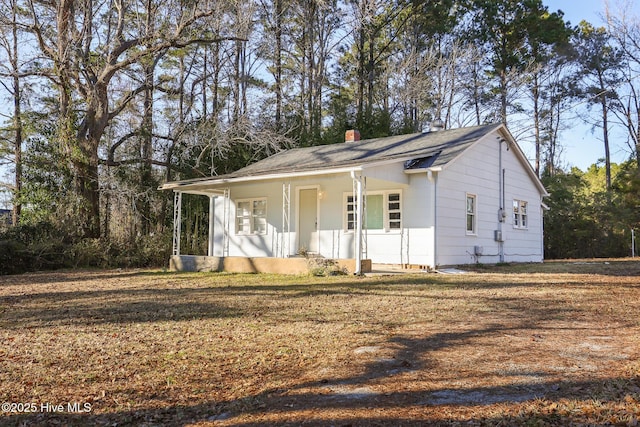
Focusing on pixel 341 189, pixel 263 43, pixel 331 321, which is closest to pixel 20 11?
pixel 263 43

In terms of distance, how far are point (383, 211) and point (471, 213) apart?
2.73 m

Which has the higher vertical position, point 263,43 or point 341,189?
point 263,43

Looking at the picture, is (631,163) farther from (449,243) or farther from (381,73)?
(449,243)

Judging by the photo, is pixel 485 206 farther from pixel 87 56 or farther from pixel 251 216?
pixel 87 56

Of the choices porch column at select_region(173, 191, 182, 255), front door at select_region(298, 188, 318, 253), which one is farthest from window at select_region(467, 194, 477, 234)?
porch column at select_region(173, 191, 182, 255)

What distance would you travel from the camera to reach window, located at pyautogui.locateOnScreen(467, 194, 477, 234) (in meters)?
14.7

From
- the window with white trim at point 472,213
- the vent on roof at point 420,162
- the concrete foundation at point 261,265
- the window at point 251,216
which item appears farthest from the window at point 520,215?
the window at point 251,216

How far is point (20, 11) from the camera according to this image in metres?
18.5

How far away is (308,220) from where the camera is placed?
15.8m

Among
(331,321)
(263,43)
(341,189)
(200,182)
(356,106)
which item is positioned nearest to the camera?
(331,321)

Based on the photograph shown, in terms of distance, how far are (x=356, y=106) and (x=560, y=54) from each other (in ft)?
40.8

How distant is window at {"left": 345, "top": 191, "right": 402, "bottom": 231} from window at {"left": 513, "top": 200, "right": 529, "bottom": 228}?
5.23 metres

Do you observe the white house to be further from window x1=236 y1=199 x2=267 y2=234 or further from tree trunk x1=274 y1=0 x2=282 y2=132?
tree trunk x1=274 y1=0 x2=282 y2=132

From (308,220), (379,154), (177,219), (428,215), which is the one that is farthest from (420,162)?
(177,219)
